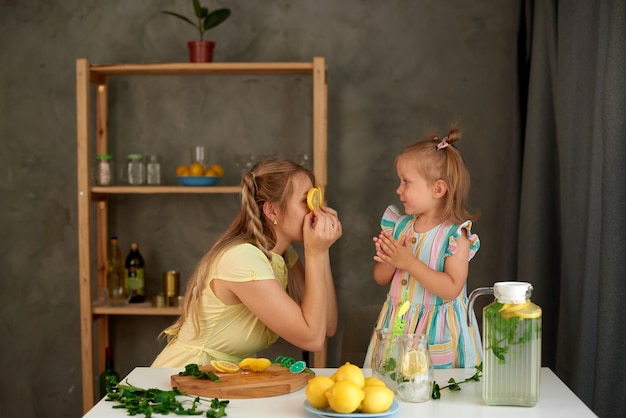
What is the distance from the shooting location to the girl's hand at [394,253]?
2404 millimetres

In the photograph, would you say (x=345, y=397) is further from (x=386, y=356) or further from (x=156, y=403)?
(x=156, y=403)

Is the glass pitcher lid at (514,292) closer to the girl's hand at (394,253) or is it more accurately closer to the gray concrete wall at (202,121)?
the girl's hand at (394,253)

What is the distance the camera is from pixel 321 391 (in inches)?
65.8

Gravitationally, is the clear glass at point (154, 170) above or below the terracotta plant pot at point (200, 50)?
below

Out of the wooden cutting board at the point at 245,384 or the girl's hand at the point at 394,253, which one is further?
the girl's hand at the point at 394,253

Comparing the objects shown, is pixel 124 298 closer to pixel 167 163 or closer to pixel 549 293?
pixel 167 163

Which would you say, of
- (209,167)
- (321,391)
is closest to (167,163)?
(209,167)

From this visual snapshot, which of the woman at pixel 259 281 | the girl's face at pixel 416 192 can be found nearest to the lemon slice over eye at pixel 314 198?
the woman at pixel 259 281

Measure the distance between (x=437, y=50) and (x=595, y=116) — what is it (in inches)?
53.9

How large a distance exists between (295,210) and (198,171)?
4.48 ft

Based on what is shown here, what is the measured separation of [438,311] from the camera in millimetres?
2455

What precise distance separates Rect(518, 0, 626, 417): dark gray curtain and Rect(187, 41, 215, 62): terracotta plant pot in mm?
1333

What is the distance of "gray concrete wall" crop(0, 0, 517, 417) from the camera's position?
3.82m

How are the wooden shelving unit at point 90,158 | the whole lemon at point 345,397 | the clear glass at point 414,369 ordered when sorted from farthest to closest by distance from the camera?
1. the wooden shelving unit at point 90,158
2. the clear glass at point 414,369
3. the whole lemon at point 345,397
